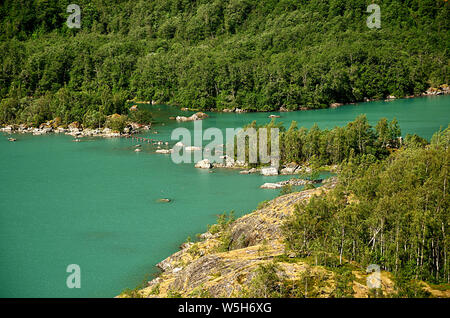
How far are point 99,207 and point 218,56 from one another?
76455 millimetres

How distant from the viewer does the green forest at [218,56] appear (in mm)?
89375

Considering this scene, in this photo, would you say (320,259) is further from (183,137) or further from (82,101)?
(82,101)

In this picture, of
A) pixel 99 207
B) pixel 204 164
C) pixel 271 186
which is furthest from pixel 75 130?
pixel 271 186

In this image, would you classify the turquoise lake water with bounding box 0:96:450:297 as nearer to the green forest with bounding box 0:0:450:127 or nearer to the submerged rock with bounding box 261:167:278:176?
the submerged rock with bounding box 261:167:278:176

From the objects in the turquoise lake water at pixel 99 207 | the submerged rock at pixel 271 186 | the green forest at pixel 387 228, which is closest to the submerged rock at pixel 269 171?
the turquoise lake water at pixel 99 207

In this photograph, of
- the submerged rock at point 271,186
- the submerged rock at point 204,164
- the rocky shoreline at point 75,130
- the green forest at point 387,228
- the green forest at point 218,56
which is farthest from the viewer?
the green forest at point 218,56

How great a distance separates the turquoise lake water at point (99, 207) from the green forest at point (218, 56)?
20770 mm

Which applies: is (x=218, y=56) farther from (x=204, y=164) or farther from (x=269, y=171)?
(x=269, y=171)

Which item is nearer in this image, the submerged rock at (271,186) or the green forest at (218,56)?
the submerged rock at (271,186)

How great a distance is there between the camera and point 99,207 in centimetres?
3812

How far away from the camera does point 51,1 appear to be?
531 ft

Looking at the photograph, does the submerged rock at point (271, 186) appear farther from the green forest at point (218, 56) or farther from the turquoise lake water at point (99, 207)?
the green forest at point (218, 56)

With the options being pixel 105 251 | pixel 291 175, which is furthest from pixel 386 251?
pixel 291 175

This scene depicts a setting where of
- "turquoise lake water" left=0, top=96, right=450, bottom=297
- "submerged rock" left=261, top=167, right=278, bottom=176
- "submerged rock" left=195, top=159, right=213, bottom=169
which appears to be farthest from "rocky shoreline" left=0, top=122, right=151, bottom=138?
"submerged rock" left=261, top=167, right=278, bottom=176
